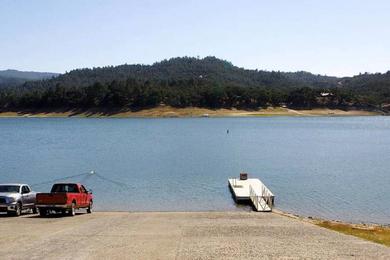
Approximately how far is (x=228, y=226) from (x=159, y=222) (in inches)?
157

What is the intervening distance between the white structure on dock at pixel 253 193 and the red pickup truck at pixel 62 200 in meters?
12.3

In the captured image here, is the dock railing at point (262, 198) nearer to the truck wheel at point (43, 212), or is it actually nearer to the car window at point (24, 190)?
the truck wheel at point (43, 212)

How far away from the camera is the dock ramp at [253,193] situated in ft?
130

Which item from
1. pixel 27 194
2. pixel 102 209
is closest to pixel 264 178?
pixel 102 209

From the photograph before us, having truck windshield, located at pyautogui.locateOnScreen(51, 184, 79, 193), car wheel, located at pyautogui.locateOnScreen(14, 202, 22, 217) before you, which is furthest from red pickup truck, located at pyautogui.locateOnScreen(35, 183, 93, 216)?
car wheel, located at pyautogui.locateOnScreen(14, 202, 22, 217)

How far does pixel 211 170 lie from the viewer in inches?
2547

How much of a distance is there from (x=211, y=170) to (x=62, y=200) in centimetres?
3516

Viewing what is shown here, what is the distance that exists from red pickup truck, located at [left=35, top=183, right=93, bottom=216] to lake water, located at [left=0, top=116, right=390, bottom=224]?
8.05 m

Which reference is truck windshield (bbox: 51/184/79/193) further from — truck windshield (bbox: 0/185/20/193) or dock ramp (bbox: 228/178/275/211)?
dock ramp (bbox: 228/178/275/211)

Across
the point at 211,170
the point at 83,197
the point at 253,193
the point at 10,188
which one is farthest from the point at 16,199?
the point at 211,170

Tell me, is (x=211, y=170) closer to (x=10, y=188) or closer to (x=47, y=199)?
(x=10, y=188)

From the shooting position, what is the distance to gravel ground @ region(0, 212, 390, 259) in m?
17.5

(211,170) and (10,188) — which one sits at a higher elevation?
(10,188)

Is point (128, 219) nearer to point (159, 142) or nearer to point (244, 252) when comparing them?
point (244, 252)
